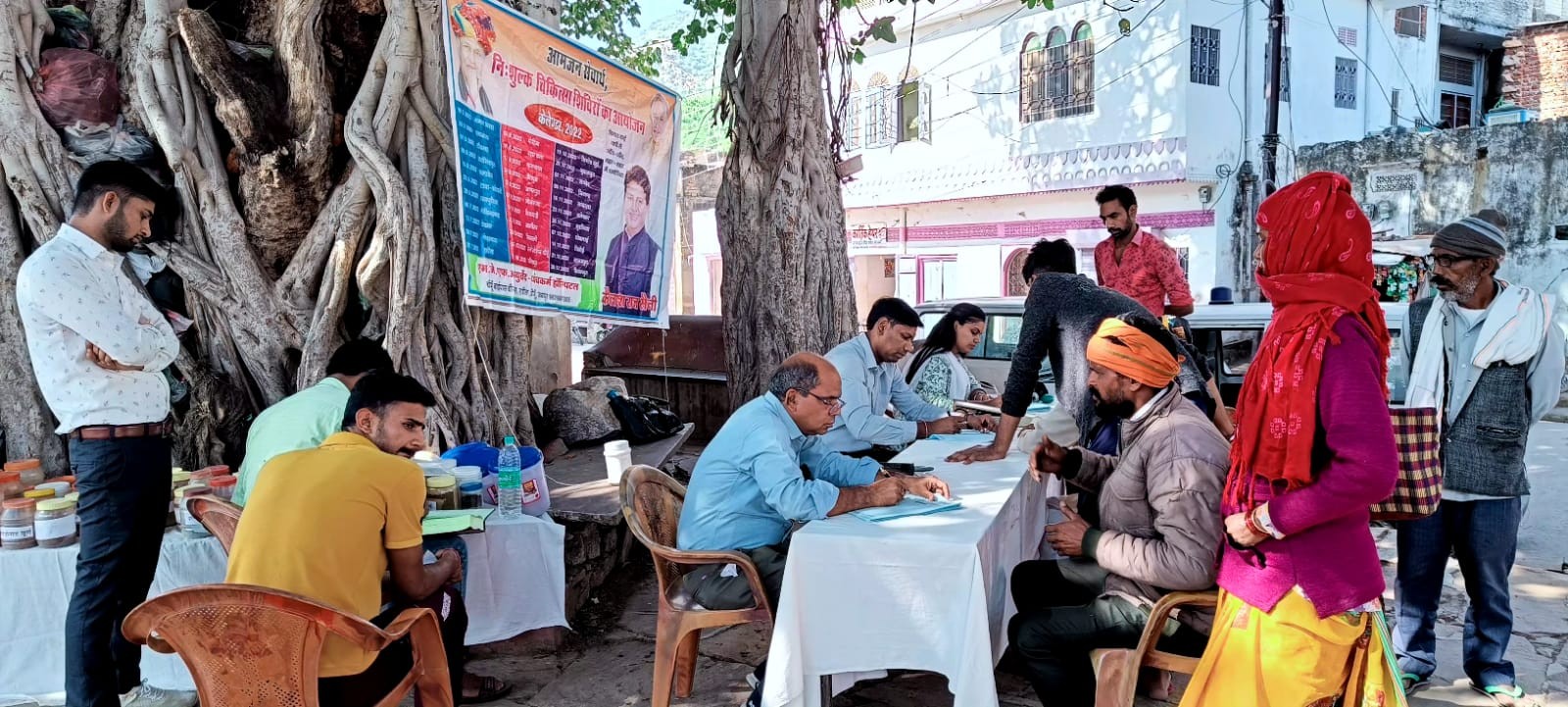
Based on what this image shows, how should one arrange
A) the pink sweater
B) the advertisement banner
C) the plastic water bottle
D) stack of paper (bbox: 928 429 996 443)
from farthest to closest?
1. the advertisement banner
2. stack of paper (bbox: 928 429 996 443)
3. the plastic water bottle
4. the pink sweater

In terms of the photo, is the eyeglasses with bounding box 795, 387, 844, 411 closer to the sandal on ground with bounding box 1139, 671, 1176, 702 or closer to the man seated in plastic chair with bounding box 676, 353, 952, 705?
the man seated in plastic chair with bounding box 676, 353, 952, 705

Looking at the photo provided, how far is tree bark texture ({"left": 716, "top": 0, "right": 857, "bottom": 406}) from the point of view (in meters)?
5.73

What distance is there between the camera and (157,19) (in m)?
4.61

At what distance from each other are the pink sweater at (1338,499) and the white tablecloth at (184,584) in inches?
99.1

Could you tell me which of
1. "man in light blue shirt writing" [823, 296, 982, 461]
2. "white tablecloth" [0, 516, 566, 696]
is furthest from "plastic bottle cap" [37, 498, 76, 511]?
"man in light blue shirt writing" [823, 296, 982, 461]

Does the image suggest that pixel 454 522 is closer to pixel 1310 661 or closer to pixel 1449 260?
pixel 1310 661

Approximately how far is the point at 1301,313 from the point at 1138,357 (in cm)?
50

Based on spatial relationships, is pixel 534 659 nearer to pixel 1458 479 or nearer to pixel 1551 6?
pixel 1458 479

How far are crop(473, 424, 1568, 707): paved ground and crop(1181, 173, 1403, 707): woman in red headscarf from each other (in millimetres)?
1363

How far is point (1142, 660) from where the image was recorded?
2.54 meters

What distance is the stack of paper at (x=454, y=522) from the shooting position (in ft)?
10.1

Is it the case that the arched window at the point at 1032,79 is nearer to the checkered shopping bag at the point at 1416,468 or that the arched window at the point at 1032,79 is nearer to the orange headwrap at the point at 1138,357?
the checkered shopping bag at the point at 1416,468

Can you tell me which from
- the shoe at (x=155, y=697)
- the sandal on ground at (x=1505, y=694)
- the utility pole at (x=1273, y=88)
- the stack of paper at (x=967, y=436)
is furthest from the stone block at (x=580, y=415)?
the utility pole at (x=1273, y=88)

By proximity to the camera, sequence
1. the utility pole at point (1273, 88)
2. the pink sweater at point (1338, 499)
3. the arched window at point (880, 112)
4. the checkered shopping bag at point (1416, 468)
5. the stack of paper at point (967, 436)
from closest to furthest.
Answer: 1. the pink sweater at point (1338, 499)
2. the checkered shopping bag at point (1416, 468)
3. the stack of paper at point (967, 436)
4. the utility pole at point (1273, 88)
5. the arched window at point (880, 112)
